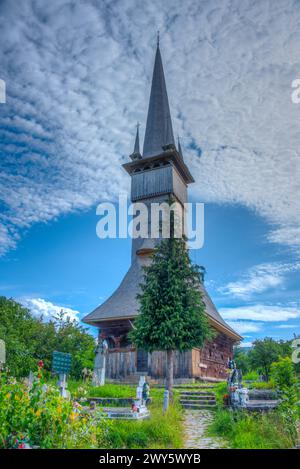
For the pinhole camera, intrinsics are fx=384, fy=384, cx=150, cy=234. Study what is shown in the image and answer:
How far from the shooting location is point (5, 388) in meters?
6.59

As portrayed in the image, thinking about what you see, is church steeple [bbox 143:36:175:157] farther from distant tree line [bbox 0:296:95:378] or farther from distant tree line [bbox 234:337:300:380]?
distant tree line [bbox 234:337:300:380]

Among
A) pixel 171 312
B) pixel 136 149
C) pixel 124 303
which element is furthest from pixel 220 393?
pixel 136 149

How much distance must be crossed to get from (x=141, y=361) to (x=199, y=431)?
1173cm

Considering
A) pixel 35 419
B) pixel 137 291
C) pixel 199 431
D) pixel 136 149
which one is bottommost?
pixel 199 431

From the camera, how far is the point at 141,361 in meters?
21.6

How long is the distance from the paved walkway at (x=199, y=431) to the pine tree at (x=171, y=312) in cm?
190

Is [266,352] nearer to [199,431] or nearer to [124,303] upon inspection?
[124,303]

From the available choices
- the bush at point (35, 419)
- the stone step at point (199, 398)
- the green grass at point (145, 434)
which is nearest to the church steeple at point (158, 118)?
the stone step at point (199, 398)

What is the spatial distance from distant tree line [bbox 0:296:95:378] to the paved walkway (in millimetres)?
11944

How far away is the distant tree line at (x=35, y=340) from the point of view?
72.3 ft

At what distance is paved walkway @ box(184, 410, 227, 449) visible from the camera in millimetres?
8578
